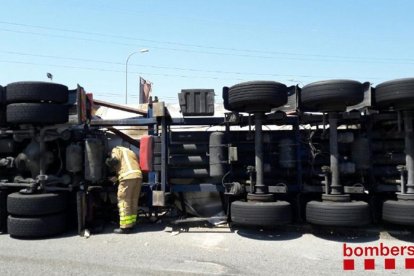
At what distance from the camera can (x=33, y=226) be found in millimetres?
5473

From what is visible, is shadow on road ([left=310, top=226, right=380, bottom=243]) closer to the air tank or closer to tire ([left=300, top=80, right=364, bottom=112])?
tire ([left=300, top=80, right=364, bottom=112])

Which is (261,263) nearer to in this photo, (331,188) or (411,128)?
(331,188)

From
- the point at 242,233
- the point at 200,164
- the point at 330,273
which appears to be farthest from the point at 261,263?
the point at 200,164

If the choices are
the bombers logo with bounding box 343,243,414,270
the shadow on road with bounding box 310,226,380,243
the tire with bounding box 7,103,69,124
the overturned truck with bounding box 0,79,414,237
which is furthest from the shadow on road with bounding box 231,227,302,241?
the tire with bounding box 7,103,69,124

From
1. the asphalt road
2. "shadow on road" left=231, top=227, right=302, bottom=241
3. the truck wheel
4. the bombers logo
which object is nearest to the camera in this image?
the asphalt road

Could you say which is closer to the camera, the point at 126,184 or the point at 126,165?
the point at 126,184

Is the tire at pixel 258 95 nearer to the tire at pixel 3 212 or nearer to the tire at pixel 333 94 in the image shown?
the tire at pixel 333 94

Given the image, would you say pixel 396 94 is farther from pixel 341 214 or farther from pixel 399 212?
pixel 341 214

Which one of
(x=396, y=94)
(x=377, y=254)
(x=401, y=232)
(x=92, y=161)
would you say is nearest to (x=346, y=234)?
(x=401, y=232)

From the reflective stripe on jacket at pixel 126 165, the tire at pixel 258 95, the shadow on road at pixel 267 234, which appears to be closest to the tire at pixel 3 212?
the reflective stripe on jacket at pixel 126 165

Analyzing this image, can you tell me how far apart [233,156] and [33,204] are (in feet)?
10.6

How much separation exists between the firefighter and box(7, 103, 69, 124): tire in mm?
1151

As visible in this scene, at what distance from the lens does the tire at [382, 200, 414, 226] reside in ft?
16.5

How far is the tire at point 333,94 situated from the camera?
529 cm
